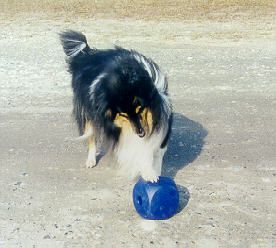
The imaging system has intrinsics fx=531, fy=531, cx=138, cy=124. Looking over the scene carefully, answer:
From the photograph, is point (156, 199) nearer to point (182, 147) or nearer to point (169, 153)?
point (169, 153)

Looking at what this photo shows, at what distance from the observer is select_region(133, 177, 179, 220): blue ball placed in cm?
430

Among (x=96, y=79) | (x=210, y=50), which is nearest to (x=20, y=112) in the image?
(x=96, y=79)

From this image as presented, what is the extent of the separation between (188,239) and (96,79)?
58.9 inches

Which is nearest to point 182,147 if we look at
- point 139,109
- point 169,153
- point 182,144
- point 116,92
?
point 182,144

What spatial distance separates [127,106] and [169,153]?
5.90ft

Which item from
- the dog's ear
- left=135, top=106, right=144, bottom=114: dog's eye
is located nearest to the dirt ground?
left=135, top=106, right=144, bottom=114: dog's eye

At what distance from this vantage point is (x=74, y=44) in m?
5.44

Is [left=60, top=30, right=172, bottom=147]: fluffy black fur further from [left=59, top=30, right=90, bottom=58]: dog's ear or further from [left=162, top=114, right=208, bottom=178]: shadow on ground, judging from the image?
[left=162, top=114, right=208, bottom=178]: shadow on ground

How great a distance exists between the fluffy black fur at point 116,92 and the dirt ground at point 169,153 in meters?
0.70

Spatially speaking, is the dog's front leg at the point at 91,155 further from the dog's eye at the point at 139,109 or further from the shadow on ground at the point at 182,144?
the dog's eye at the point at 139,109

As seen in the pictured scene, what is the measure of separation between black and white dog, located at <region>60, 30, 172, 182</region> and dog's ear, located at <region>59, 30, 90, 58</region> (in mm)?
332

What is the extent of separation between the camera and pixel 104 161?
5648mm

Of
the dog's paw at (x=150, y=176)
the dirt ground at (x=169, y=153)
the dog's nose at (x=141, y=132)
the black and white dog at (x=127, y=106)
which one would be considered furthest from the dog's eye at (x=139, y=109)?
the dirt ground at (x=169, y=153)

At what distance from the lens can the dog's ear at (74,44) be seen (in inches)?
212
